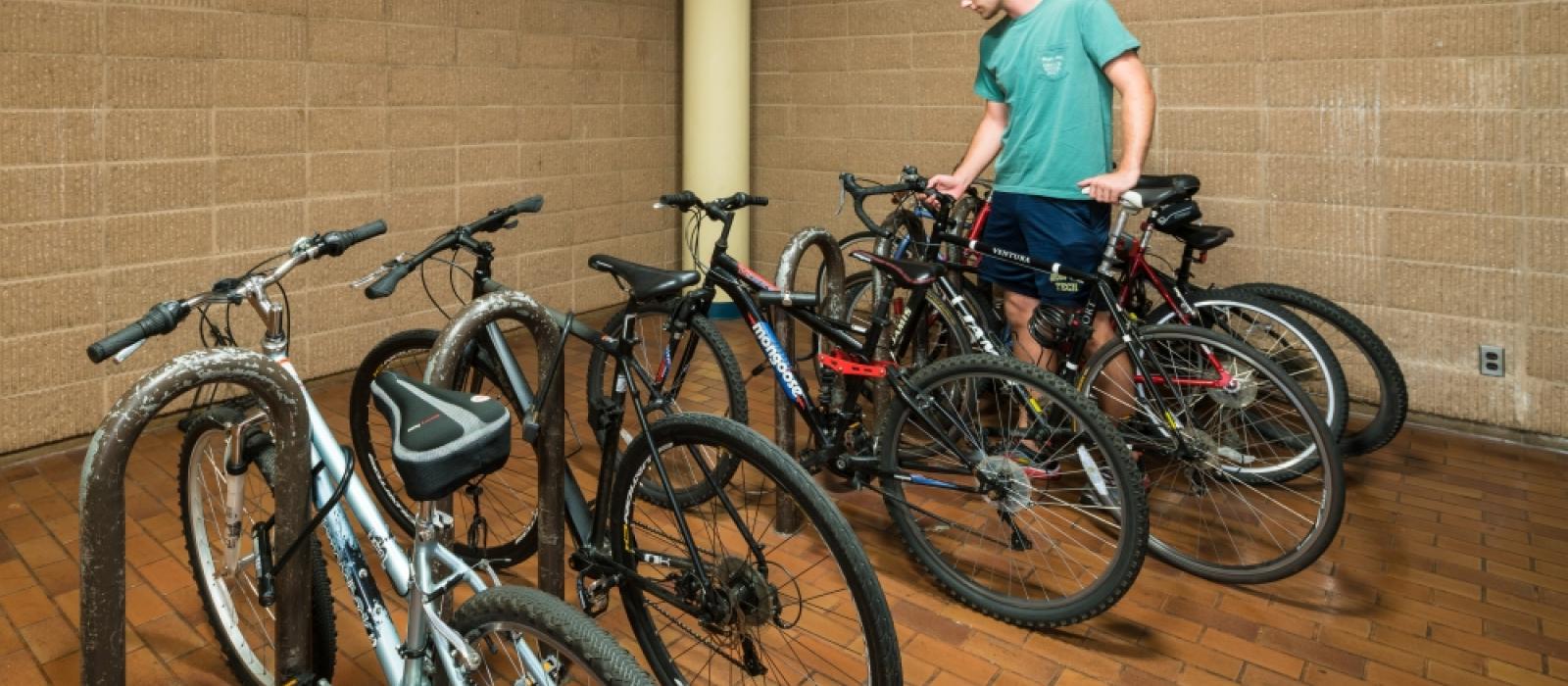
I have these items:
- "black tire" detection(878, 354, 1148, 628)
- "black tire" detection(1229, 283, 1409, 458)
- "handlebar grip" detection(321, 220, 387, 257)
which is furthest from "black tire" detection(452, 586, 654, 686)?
"black tire" detection(1229, 283, 1409, 458)

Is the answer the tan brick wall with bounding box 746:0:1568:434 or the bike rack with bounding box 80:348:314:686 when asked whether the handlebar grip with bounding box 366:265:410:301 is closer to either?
the bike rack with bounding box 80:348:314:686

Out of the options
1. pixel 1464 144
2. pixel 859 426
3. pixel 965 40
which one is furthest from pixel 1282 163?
pixel 859 426

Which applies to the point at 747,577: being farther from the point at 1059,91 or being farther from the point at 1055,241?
the point at 1059,91

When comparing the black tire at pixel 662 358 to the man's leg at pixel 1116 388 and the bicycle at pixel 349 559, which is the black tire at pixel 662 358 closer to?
the bicycle at pixel 349 559

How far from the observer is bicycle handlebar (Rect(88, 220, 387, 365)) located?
1.52 meters

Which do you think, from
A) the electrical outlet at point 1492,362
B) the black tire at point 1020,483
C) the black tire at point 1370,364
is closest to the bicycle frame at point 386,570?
the black tire at point 1020,483

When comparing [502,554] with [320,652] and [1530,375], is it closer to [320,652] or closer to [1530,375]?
[320,652]

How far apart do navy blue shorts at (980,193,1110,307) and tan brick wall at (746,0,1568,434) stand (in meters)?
1.26

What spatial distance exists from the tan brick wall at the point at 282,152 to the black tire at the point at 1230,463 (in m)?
2.80

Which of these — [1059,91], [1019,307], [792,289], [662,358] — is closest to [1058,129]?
[1059,91]

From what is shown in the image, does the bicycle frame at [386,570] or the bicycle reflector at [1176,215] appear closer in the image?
the bicycle frame at [386,570]

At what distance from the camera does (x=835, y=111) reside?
205 inches

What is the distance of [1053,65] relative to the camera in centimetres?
293

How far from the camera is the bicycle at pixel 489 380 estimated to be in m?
2.35
